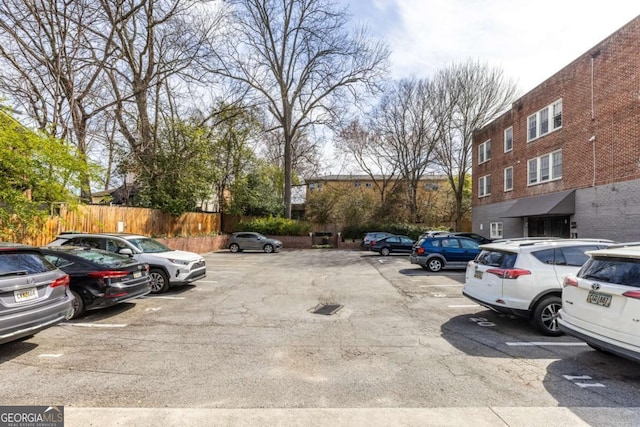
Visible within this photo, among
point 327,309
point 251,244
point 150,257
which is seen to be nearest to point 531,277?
point 327,309

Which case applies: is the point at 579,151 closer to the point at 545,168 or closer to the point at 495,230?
the point at 545,168

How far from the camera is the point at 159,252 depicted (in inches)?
396

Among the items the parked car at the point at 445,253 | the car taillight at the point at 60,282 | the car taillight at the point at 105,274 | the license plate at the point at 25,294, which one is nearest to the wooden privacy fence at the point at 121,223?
the car taillight at the point at 105,274

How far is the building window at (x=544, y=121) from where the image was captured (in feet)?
58.5

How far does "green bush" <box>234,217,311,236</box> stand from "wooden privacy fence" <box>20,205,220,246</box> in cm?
335

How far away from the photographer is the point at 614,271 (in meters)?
4.47

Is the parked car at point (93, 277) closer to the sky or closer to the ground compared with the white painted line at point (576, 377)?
closer to the sky

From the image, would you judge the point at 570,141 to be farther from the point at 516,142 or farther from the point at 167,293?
the point at 167,293

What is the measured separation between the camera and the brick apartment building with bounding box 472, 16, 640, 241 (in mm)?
13414

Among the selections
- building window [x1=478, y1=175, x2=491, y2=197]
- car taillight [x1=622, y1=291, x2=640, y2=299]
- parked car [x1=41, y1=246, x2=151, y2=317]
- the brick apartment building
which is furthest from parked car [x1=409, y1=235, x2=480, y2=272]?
building window [x1=478, y1=175, x2=491, y2=197]

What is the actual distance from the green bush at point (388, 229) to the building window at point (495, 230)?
8.04 metres

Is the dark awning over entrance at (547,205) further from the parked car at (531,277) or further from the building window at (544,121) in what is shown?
the parked car at (531,277)

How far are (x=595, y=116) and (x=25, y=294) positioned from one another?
1937cm

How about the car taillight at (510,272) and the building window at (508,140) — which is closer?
the car taillight at (510,272)
